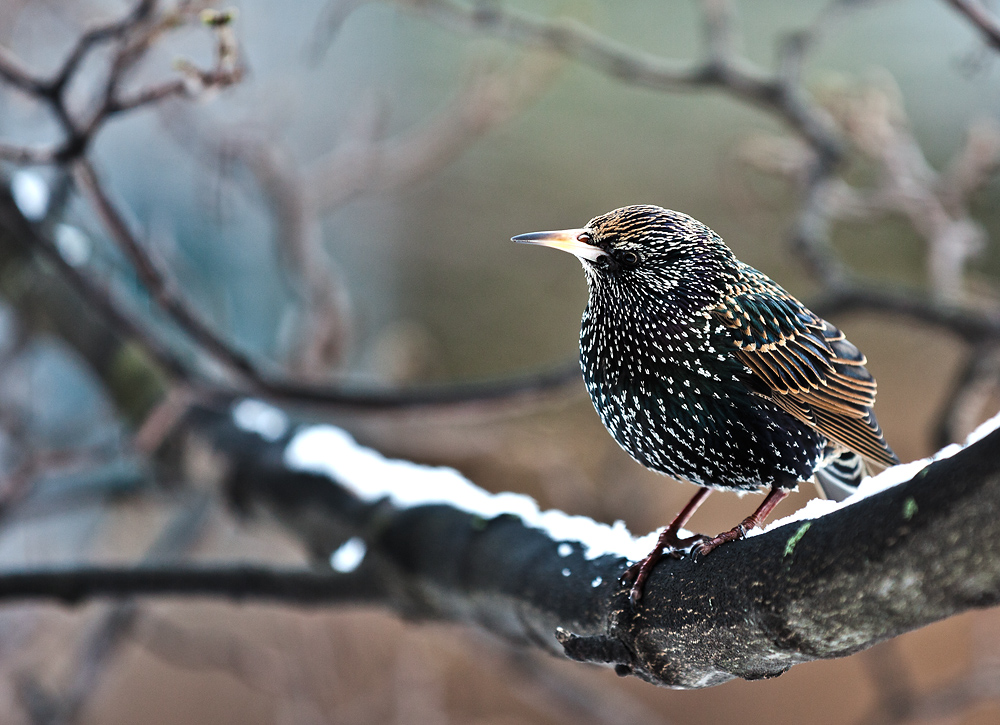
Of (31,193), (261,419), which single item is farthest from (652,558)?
(31,193)

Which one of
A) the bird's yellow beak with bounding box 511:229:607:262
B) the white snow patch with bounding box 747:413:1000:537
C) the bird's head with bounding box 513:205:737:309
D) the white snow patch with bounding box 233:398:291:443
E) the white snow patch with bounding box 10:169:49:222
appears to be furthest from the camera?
the white snow patch with bounding box 233:398:291:443

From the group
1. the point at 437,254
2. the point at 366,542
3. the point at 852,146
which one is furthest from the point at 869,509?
the point at 437,254

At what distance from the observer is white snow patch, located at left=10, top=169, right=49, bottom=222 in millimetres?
1980

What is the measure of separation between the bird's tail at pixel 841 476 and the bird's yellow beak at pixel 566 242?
18.5 inches

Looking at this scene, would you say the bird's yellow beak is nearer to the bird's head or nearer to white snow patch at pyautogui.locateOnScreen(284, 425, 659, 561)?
the bird's head

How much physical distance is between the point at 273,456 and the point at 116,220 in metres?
0.75

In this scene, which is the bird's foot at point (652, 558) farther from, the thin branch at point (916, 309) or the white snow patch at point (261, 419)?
the white snow patch at point (261, 419)

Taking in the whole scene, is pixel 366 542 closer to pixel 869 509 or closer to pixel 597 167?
pixel 869 509

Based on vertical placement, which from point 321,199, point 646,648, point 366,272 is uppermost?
point 646,648

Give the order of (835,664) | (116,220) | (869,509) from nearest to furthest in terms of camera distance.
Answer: (869,509) → (116,220) → (835,664)

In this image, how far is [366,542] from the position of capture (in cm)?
160

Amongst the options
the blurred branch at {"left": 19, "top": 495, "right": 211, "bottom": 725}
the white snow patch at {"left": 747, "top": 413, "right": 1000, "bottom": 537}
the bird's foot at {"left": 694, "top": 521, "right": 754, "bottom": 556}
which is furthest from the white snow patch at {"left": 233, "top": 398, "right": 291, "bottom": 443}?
the white snow patch at {"left": 747, "top": 413, "right": 1000, "bottom": 537}

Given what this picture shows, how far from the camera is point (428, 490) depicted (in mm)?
1590

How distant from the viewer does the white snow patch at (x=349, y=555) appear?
1619 millimetres
